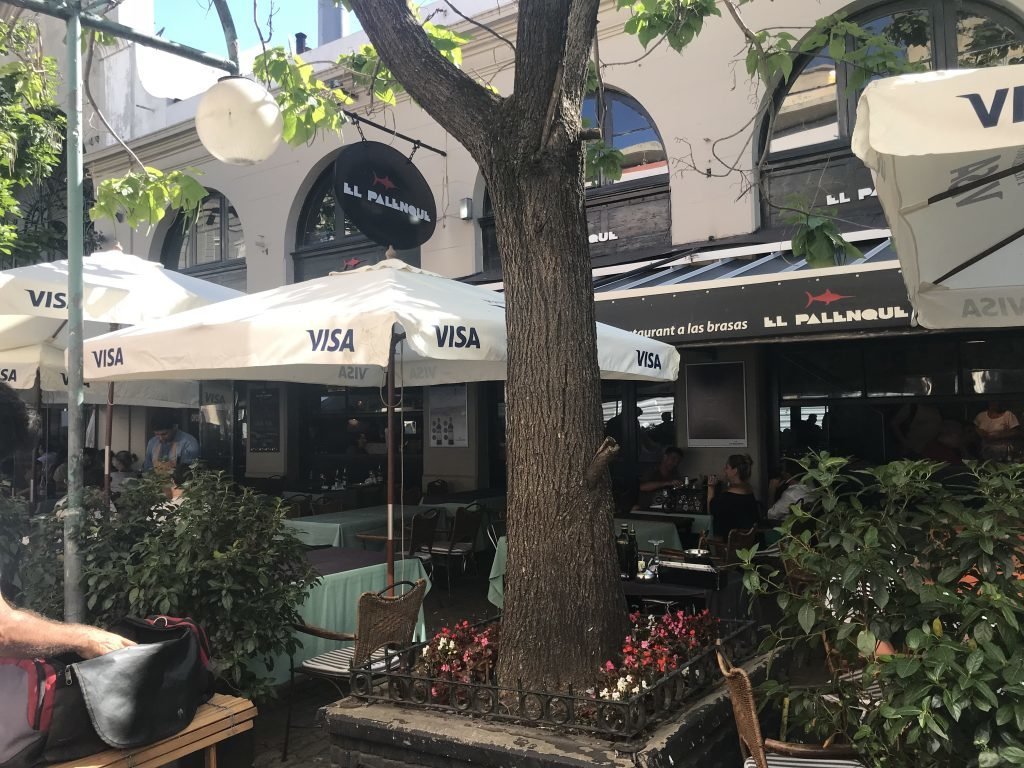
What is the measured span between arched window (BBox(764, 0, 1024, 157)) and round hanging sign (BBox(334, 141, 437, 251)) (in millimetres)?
4161

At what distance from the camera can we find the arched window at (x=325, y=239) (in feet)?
39.5

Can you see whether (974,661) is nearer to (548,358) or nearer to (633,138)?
(548,358)

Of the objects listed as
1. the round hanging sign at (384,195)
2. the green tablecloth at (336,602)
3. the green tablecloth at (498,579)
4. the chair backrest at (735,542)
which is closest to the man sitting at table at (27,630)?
the green tablecloth at (336,602)

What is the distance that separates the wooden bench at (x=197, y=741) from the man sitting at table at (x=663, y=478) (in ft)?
19.7

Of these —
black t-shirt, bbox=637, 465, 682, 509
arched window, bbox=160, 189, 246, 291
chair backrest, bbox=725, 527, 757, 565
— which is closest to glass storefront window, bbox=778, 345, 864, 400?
black t-shirt, bbox=637, 465, 682, 509

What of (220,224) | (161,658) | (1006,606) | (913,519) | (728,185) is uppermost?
(220,224)

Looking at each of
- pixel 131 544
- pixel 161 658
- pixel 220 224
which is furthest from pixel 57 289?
pixel 220 224

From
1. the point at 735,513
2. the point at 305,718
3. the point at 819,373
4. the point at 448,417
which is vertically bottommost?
the point at 305,718

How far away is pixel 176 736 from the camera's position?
3.16 metres

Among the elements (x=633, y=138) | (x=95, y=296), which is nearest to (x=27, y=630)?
(x=95, y=296)

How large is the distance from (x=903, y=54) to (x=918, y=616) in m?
7.22

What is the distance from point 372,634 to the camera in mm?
4098

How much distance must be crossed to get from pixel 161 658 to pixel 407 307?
2143 millimetres

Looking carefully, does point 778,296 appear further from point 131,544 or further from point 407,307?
point 131,544
